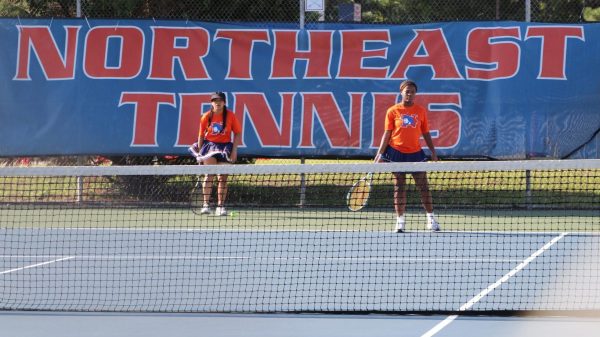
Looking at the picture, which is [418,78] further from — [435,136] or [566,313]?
[566,313]

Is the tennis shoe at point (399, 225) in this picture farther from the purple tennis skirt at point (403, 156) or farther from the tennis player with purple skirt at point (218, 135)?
the tennis player with purple skirt at point (218, 135)

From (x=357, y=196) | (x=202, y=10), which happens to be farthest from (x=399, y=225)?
(x=202, y=10)

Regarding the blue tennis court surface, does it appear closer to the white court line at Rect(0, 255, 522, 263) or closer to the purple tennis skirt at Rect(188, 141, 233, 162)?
the white court line at Rect(0, 255, 522, 263)

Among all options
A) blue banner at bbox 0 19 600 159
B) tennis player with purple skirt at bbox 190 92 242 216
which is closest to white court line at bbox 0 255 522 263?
tennis player with purple skirt at bbox 190 92 242 216

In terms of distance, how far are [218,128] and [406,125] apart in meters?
2.70

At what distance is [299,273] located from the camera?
7.27 m

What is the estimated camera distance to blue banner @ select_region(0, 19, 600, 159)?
12.5 meters

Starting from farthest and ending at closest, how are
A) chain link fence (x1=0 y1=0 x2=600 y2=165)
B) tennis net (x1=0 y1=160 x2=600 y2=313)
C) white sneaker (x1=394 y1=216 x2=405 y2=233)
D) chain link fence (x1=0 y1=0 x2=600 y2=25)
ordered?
1. chain link fence (x1=0 y1=0 x2=600 y2=25)
2. chain link fence (x1=0 y1=0 x2=600 y2=165)
3. white sneaker (x1=394 y1=216 x2=405 y2=233)
4. tennis net (x1=0 y1=160 x2=600 y2=313)

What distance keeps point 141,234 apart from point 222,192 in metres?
1.46

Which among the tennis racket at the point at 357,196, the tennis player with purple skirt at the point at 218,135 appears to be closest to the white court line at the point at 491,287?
the tennis racket at the point at 357,196

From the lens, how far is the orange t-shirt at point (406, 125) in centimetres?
1005

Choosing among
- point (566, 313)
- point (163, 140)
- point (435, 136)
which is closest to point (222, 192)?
point (163, 140)

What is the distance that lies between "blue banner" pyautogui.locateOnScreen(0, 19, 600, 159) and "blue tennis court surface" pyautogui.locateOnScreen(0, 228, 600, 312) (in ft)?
9.83

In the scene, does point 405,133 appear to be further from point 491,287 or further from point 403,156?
point 491,287
